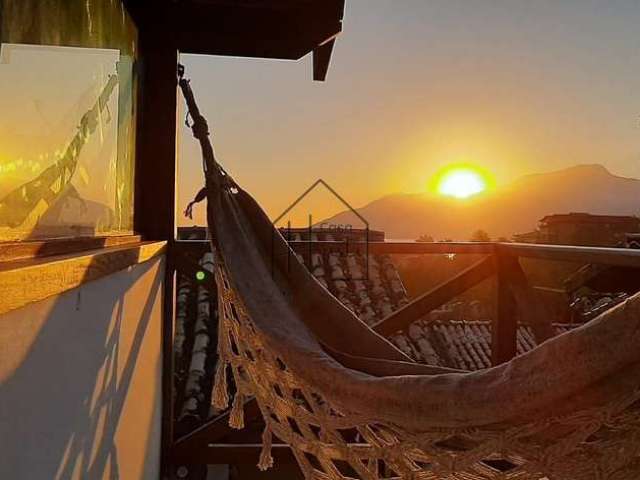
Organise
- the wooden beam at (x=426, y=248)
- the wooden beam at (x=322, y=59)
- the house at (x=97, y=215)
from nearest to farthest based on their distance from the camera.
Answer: the house at (x=97, y=215) < the wooden beam at (x=426, y=248) < the wooden beam at (x=322, y=59)

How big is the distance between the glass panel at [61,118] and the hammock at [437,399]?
39cm

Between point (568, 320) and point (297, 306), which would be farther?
point (568, 320)

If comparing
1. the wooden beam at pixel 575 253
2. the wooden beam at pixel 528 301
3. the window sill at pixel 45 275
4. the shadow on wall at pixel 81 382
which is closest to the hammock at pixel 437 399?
the shadow on wall at pixel 81 382

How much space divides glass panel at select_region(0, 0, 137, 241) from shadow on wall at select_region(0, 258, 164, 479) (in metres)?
0.13

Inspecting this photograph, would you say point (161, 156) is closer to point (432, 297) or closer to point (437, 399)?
point (432, 297)

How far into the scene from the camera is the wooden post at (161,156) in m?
1.85

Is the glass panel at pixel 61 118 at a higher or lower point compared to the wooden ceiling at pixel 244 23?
lower

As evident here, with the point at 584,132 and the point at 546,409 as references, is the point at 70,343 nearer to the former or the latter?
the point at 546,409

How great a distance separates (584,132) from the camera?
7.75 meters

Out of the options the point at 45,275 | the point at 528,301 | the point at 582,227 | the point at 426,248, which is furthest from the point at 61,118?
the point at 582,227

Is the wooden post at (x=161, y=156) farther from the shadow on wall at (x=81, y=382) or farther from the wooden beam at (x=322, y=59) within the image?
the wooden beam at (x=322, y=59)

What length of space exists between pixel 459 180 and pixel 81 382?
17.2 ft

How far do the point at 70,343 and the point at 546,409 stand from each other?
611 mm

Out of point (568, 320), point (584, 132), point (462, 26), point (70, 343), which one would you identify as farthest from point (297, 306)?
point (584, 132)
